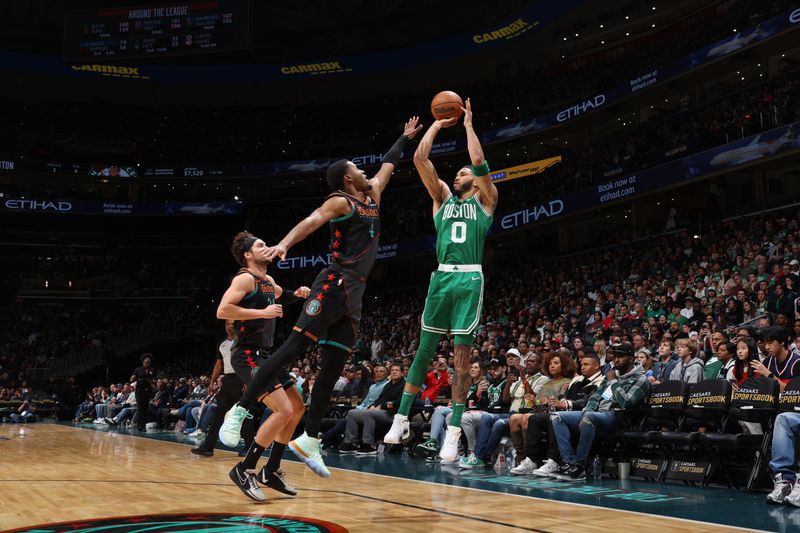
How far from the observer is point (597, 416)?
7555 millimetres

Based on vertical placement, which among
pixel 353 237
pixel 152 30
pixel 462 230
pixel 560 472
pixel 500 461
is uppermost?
pixel 152 30

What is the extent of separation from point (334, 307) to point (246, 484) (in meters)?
1.40

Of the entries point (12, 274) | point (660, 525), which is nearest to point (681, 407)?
point (660, 525)

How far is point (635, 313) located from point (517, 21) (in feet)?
54.5

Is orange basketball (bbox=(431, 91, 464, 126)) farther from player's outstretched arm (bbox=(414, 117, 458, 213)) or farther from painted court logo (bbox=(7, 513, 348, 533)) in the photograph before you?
painted court logo (bbox=(7, 513, 348, 533))

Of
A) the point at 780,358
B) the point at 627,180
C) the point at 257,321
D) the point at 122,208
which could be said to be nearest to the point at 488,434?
the point at 780,358

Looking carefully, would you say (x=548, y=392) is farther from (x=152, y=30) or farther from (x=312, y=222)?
(x=152, y=30)

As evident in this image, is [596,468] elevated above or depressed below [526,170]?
below

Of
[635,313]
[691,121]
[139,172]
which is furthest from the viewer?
[139,172]

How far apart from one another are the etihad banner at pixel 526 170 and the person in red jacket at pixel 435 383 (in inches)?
595

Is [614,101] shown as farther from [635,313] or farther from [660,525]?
[660,525]

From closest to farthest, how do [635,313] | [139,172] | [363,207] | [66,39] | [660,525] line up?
[660,525]
[363,207]
[635,313]
[66,39]
[139,172]

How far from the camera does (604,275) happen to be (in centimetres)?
1984

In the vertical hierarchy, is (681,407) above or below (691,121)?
below
